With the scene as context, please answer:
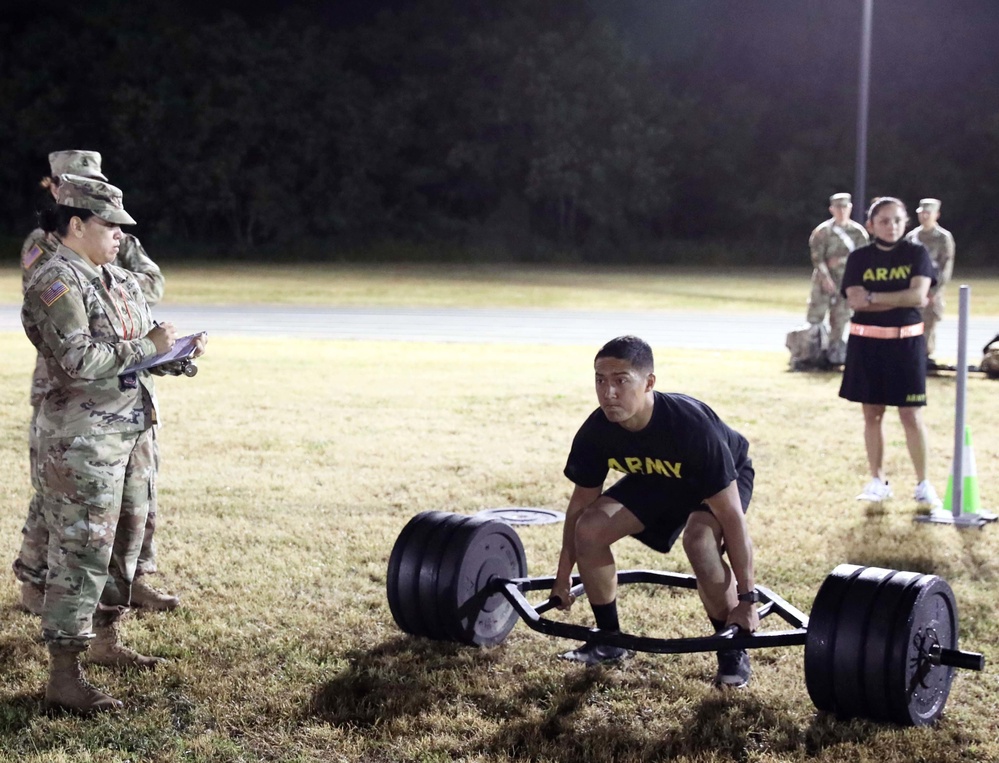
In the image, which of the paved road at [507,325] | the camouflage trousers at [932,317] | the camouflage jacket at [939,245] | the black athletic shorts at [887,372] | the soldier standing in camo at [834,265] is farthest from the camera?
the paved road at [507,325]

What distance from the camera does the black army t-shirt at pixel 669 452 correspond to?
4.26 metres

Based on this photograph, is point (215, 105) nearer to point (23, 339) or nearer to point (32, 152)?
point (32, 152)

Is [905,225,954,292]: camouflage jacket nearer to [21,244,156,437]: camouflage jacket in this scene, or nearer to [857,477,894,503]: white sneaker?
[857,477,894,503]: white sneaker

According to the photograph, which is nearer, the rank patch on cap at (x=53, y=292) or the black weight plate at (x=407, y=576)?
the rank patch on cap at (x=53, y=292)

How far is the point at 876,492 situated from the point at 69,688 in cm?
536

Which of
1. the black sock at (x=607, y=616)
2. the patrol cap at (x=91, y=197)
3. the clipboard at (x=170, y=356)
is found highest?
the patrol cap at (x=91, y=197)

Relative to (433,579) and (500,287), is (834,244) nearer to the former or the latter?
(433,579)

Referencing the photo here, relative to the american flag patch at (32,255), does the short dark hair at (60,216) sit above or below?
above

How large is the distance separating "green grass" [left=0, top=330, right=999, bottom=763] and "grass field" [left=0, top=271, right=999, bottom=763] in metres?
0.01

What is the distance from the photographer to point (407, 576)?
4.98 metres

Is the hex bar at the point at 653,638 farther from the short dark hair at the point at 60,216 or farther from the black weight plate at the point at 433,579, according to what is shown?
the short dark hair at the point at 60,216

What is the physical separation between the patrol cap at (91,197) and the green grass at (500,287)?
22.2m

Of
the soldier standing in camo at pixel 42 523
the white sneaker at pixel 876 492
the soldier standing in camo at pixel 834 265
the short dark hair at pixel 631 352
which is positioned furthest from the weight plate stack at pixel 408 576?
the soldier standing in camo at pixel 834 265

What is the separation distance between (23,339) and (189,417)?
27.6 ft
